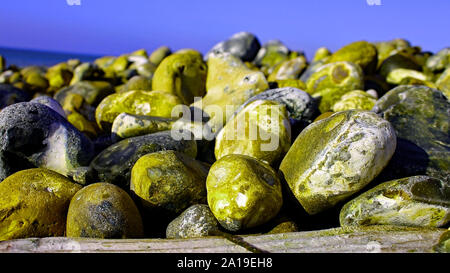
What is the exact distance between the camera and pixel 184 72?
658 centimetres

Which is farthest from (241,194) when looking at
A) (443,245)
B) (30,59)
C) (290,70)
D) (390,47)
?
(30,59)

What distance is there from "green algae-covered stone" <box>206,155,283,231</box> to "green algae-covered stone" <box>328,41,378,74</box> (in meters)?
5.34

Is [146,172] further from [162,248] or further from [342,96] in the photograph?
[342,96]

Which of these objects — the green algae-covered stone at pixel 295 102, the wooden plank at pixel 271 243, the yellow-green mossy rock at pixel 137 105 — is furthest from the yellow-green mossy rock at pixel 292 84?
the wooden plank at pixel 271 243

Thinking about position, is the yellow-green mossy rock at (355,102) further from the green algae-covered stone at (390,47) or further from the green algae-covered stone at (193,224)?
the green algae-covered stone at (390,47)

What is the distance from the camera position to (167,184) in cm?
330

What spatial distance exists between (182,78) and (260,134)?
10.2ft

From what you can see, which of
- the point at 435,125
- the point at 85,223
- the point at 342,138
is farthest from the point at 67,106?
the point at 435,125

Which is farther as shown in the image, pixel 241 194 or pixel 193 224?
pixel 193 224

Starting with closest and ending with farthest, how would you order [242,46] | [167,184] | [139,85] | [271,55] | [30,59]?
[167,184]
[139,85]
[271,55]
[242,46]
[30,59]

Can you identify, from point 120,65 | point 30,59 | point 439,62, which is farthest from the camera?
point 30,59

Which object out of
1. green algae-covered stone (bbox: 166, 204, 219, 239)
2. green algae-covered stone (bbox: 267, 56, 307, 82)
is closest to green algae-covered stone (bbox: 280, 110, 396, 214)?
green algae-covered stone (bbox: 166, 204, 219, 239)

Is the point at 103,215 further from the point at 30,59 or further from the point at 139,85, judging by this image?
the point at 30,59

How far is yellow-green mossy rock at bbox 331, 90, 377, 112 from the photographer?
5.25m
